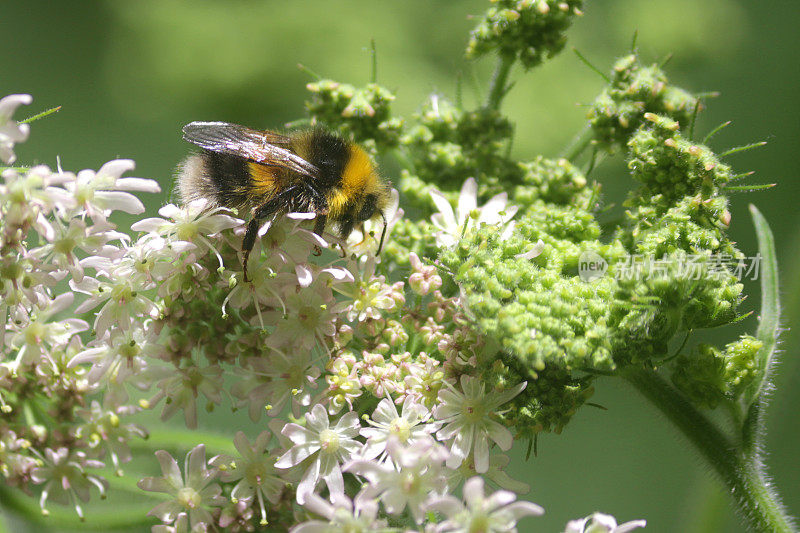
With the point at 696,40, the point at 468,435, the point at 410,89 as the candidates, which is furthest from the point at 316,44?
the point at 468,435

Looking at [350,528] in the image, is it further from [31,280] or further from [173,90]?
[173,90]

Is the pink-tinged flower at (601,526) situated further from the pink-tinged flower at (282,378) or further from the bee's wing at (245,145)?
the bee's wing at (245,145)

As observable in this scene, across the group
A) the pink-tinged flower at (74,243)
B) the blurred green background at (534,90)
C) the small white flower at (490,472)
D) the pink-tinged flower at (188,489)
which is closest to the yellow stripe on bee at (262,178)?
the pink-tinged flower at (74,243)

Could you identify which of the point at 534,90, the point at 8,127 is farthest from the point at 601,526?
the point at 534,90

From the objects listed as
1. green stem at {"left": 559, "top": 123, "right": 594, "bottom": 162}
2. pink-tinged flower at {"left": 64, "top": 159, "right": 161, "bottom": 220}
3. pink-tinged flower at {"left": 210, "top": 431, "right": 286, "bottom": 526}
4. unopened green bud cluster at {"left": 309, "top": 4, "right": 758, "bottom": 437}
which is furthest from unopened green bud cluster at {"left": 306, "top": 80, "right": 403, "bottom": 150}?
pink-tinged flower at {"left": 210, "top": 431, "right": 286, "bottom": 526}

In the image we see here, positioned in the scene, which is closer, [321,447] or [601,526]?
[601,526]

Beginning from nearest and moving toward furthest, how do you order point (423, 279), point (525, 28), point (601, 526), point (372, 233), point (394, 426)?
point (601, 526)
point (394, 426)
point (423, 279)
point (372, 233)
point (525, 28)

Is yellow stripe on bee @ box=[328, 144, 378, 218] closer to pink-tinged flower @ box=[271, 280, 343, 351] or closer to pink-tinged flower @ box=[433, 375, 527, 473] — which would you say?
pink-tinged flower @ box=[271, 280, 343, 351]

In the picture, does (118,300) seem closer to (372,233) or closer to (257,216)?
(257,216)
